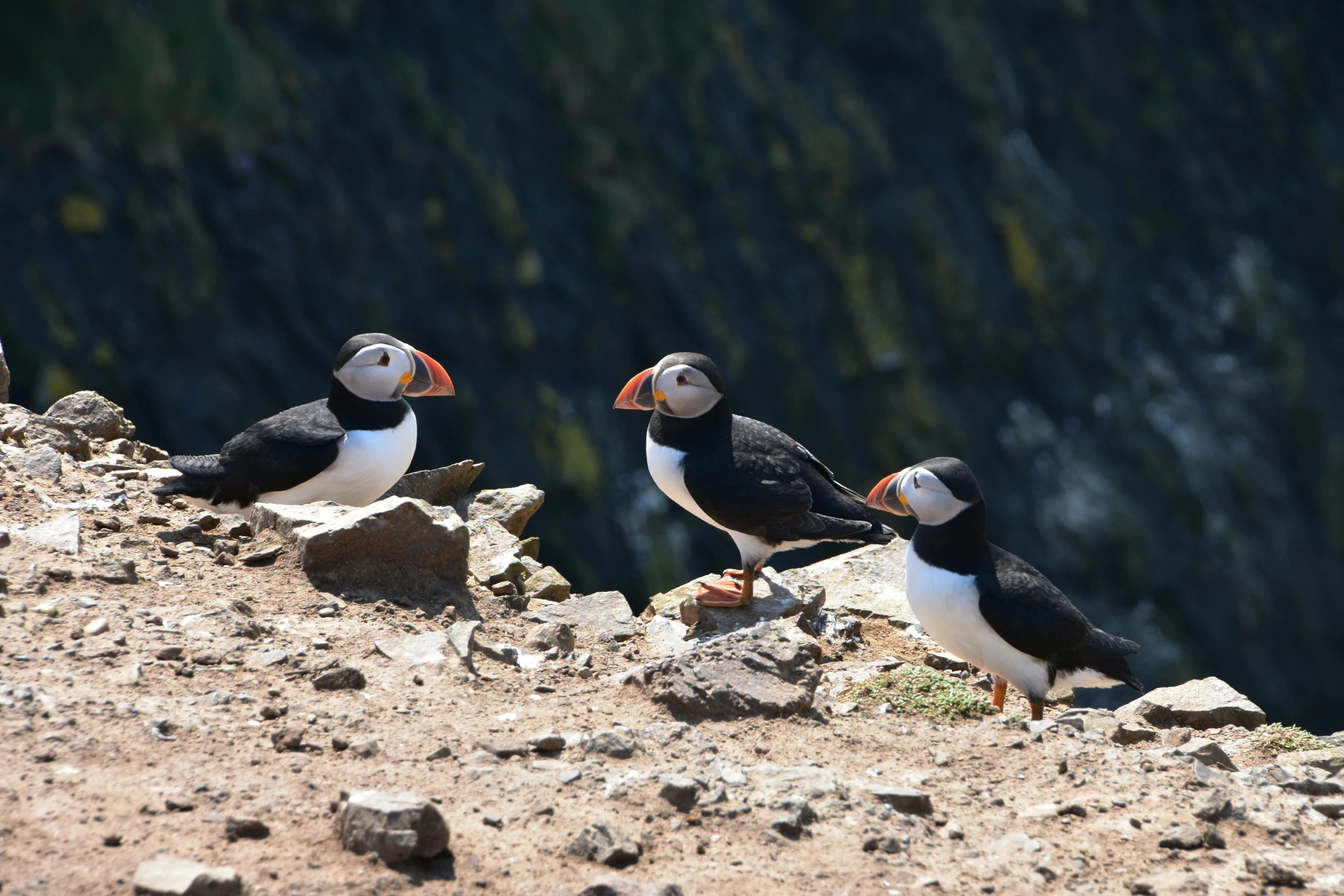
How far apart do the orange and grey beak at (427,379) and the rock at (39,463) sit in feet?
5.75

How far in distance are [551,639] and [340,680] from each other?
119 centimetres

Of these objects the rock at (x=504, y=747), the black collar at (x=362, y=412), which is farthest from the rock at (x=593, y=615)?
the rock at (x=504, y=747)

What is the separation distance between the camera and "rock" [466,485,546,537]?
743 cm

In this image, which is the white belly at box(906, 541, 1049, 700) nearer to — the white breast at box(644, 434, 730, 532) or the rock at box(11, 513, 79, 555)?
the white breast at box(644, 434, 730, 532)

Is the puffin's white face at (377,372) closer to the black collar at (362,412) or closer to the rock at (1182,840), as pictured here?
the black collar at (362,412)

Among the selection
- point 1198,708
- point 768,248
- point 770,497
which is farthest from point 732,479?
point 768,248

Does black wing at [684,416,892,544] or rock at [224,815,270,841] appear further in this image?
black wing at [684,416,892,544]

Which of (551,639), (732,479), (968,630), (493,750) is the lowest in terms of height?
(493,750)

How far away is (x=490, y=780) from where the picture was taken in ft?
13.1

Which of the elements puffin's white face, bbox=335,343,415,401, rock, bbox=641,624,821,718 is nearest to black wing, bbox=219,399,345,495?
puffin's white face, bbox=335,343,415,401

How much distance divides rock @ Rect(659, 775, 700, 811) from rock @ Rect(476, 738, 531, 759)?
51 cm

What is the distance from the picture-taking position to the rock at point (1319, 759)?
5461 mm

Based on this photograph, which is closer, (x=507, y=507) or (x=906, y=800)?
(x=906, y=800)

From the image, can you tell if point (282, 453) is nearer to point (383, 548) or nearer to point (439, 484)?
point (439, 484)
